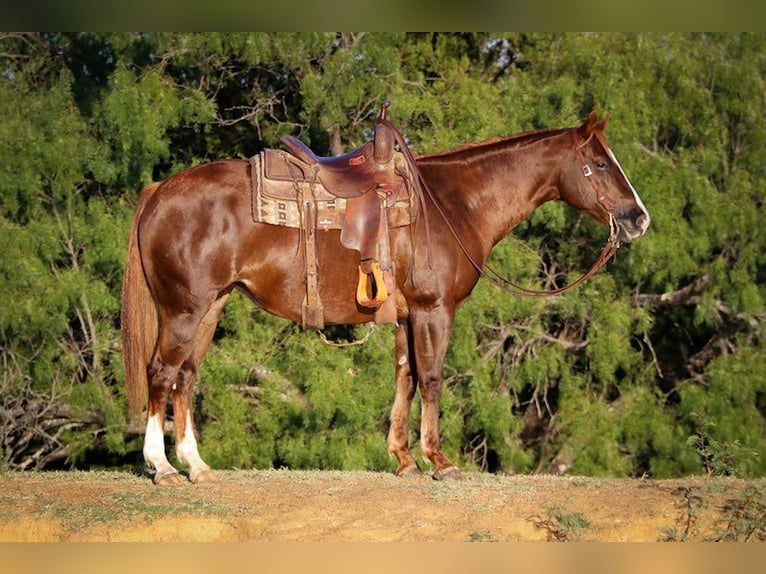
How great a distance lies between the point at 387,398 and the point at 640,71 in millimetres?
5403

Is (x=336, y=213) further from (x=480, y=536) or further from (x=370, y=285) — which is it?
(x=480, y=536)

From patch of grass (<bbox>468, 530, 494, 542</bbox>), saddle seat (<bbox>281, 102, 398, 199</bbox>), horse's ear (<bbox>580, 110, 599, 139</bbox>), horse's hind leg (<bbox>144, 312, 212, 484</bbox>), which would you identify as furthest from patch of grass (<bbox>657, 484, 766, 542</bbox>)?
horse's hind leg (<bbox>144, 312, 212, 484</bbox>)

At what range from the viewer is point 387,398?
1149 cm

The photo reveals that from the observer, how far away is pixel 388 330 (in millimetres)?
11812

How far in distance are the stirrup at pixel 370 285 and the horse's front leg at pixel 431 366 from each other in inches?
13.0

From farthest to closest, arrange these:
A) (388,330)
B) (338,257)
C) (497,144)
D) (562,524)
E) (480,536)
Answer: (388,330) → (497,144) → (338,257) → (562,524) → (480,536)

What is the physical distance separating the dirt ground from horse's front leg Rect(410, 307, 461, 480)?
6.5 inches

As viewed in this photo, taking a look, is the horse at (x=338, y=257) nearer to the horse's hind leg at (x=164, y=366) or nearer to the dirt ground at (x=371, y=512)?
the horse's hind leg at (x=164, y=366)

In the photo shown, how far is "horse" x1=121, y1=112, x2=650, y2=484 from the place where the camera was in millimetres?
6406

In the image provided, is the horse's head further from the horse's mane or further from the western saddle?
the western saddle

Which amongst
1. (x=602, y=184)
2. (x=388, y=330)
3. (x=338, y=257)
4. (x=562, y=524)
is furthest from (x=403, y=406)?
A: (x=388, y=330)

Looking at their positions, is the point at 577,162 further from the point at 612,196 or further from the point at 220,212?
the point at 220,212

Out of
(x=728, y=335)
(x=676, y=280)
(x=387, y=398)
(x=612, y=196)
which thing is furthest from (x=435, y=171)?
(x=728, y=335)

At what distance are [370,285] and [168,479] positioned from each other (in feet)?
6.24
